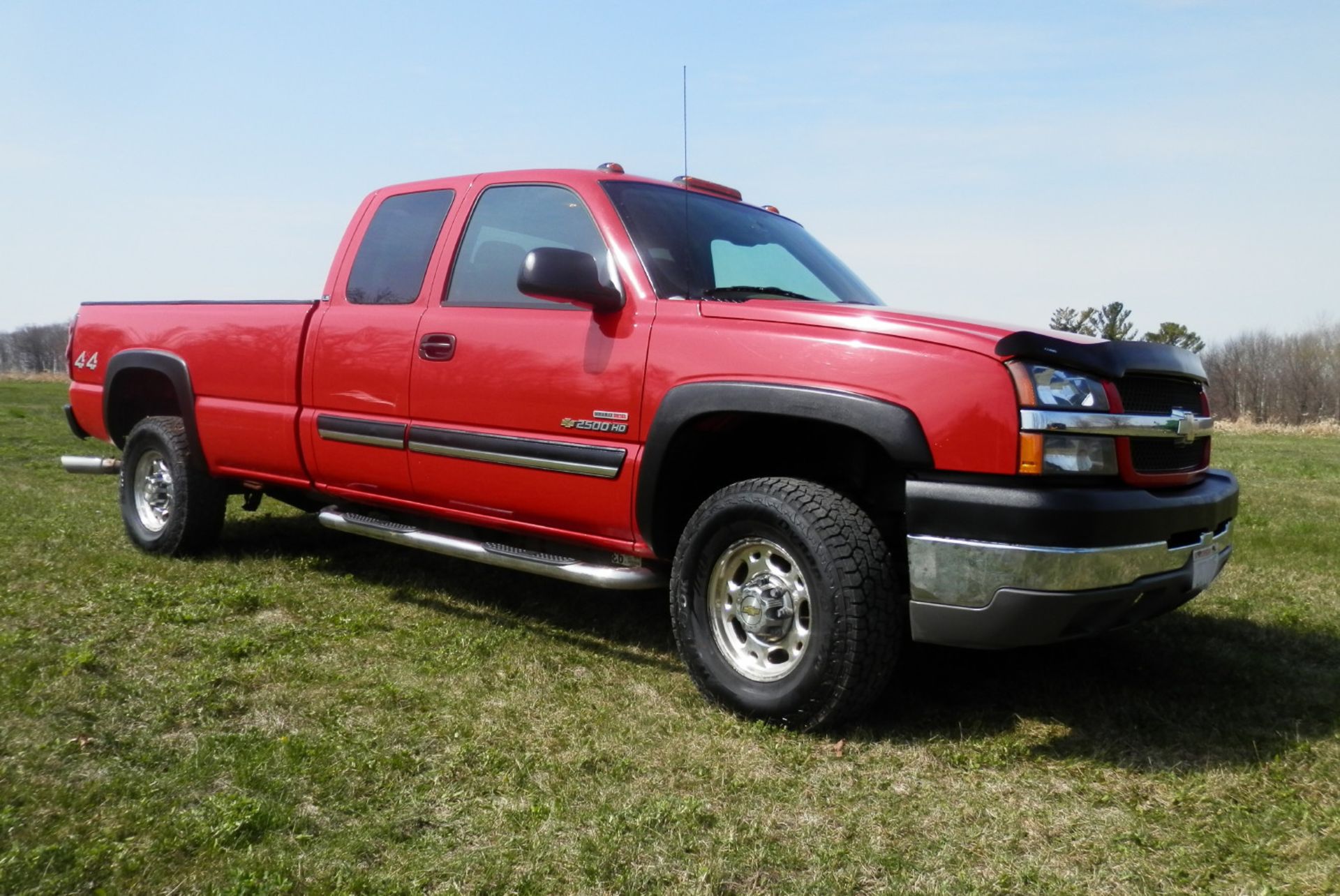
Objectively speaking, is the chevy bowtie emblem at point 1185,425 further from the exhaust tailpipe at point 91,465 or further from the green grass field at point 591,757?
the exhaust tailpipe at point 91,465

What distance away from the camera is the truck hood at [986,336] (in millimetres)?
3043

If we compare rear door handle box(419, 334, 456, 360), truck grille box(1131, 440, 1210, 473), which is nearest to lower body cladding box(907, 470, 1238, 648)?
truck grille box(1131, 440, 1210, 473)

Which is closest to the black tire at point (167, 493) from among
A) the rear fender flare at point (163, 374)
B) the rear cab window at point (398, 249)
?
the rear fender flare at point (163, 374)

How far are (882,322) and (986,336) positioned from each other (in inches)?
13.0

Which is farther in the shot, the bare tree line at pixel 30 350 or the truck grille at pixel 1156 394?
the bare tree line at pixel 30 350

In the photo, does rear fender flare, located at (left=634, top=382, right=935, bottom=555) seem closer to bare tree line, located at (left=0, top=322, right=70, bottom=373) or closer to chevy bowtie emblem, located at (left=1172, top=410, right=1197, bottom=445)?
chevy bowtie emblem, located at (left=1172, top=410, right=1197, bottom=445)

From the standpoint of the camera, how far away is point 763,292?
13.8 ft

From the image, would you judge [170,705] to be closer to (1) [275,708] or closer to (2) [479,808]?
(1) [275,708]

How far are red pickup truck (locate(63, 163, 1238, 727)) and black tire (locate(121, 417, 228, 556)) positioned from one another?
0.70 ft

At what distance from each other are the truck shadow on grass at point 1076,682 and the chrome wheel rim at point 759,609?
0.33 meters

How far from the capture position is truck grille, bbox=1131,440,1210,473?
332 cm

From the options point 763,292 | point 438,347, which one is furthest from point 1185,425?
point 438,347

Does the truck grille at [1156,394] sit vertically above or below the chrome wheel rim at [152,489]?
above

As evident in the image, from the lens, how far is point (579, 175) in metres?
4.37
